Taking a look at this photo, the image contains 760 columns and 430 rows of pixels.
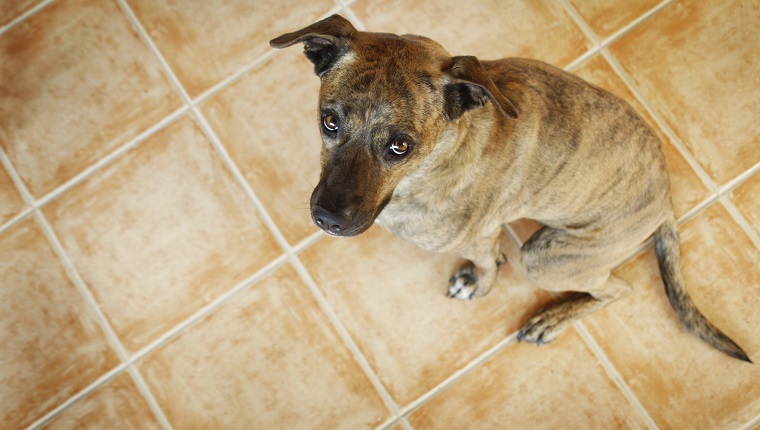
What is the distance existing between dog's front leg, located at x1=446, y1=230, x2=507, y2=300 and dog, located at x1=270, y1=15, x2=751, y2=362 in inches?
0.9

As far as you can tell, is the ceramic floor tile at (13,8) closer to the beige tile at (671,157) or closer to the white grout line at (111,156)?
the white grout line at (111,156)

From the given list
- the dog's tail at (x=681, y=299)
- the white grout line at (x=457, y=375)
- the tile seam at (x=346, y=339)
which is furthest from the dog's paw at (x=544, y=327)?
the tile seam at (x=346, y=339)

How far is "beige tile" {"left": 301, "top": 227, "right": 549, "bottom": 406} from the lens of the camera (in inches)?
111

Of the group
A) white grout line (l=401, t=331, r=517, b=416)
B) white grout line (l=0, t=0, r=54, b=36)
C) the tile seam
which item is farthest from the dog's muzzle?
white grout line (l=0, t=0, r=54, b=36)

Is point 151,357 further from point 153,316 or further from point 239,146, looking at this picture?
point 239,146

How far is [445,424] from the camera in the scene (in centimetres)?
278

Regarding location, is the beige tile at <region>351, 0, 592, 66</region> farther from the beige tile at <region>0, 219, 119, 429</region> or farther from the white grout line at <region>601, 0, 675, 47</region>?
the beige tile at <region>0, 219, 119, 429</region>

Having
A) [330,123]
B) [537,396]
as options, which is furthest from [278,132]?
[537,396]

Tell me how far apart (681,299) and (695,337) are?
1.00 ft

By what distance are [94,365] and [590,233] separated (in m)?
2.28

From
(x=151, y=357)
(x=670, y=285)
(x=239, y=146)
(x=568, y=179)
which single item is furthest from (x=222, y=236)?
(x=670, y=285)

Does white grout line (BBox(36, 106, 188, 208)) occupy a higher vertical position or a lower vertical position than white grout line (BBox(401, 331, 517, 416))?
higher

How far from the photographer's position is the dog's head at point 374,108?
5.85 feet

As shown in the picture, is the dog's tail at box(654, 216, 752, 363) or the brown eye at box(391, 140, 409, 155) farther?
the dog's tail at box(654, 216, 752, 363)
